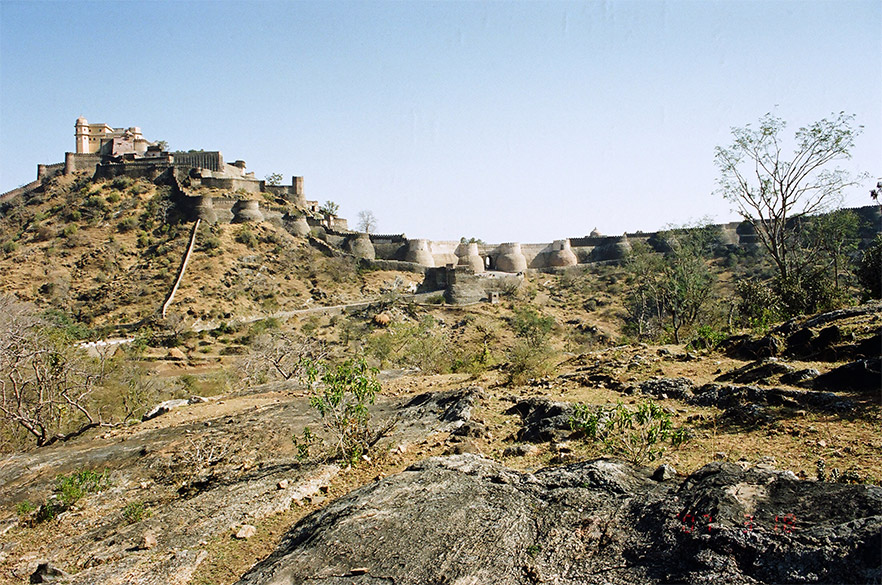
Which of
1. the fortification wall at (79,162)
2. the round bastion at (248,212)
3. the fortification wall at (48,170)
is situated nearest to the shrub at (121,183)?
the fortification wall at (79,162)

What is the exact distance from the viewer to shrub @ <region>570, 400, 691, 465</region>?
14.8ft

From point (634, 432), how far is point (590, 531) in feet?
7.64

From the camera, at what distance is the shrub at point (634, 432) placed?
4.50 meters

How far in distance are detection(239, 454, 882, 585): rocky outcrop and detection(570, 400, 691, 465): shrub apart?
0.49 m

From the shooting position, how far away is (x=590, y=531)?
11.0 ft

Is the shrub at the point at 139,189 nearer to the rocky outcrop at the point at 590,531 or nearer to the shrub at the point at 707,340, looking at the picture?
the shrub at the point at 707,340

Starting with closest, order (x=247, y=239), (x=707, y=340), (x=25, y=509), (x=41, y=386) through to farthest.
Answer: (x=25, y=509) < (x=707, y=340) < (x=41, y=386) < (x=247, y=239)

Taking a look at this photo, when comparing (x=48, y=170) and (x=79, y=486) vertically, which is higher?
(x=48, y=170)

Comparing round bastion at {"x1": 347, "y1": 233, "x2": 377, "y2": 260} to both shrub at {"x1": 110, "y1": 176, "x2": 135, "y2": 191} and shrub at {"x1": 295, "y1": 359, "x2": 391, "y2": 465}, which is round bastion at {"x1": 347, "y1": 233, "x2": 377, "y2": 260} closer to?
shrub at {"x1": 110, "y1": 176, "x2": 135, "y2": 191}

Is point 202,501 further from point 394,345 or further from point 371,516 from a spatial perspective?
point 394,345

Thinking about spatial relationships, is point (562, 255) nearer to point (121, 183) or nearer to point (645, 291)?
point (645, 291)

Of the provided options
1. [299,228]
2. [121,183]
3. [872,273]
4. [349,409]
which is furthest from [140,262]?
[872,273]

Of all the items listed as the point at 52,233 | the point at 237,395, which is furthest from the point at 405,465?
the point at 52,233

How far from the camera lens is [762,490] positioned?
126 inches
